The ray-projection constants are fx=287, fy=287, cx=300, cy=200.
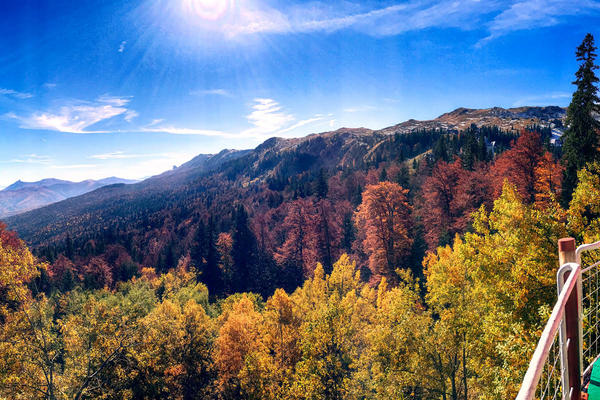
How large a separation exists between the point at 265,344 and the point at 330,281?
1043 centimetres

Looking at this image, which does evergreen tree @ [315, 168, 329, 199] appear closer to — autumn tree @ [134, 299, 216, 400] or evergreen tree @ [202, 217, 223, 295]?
evergreen tree @ [202, 217, 223, 295]

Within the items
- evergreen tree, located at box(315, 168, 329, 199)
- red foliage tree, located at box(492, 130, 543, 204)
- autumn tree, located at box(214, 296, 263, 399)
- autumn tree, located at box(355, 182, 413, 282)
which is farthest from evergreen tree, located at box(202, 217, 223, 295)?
red foliage tree, located at box(492, 130, 543, 204)

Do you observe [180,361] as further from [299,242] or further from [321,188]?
[321,188]

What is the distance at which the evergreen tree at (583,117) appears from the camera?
101 ft

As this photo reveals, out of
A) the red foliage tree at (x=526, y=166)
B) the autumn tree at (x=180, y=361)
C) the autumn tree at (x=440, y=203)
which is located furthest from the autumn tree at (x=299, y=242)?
the red foliage tree at (x=526, y=166)

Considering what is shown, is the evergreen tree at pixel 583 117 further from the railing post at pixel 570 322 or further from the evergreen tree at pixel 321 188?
the evergreen tree at pixel 321 188

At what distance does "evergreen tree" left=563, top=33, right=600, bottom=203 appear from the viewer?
101ft

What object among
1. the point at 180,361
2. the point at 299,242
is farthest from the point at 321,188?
the point at 180,361

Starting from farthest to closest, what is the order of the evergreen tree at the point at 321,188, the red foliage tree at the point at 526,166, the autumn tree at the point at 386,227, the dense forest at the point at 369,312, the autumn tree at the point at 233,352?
the evergreen tree at the point at 321,188 → the red foliage tree at the point at 526,166 → the autumn tree at the point at 386,227 → the autumn tree at the point at 233,352 → the dense forest at the point at 369,312

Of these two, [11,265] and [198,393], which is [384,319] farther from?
[11,265]

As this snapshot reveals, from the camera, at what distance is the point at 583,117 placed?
105 ft

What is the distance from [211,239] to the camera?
277 feet

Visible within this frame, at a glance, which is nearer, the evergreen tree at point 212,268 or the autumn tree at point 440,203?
the autumn tree at point 440,203

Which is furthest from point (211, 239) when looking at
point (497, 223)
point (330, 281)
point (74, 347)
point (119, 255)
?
point (497, 223)
